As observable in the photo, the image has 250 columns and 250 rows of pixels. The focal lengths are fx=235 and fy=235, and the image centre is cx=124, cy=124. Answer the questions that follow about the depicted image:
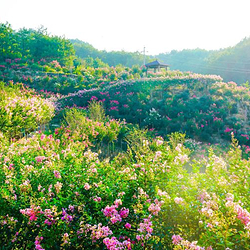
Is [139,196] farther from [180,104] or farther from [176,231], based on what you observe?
[180,104]

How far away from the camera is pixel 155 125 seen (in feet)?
38.1

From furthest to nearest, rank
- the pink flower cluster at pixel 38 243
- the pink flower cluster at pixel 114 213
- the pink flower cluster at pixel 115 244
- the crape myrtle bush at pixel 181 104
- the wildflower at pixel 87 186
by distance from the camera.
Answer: the crape myrtle bush at pixel 181 104
the wildflower at pixel 87 186
the pink flower cluster at pixel 114 213
the pink flower cluster at pixel 38 243
the pink flower cluster at pixel 115 244

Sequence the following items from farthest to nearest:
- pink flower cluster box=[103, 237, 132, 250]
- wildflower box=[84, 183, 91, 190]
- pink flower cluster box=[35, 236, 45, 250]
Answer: wildflower box=[84, 183, 91, 190], pink flower cluster box=[35, 236, 45, 250], pink flower cluster box=[103, 237, 132, 250]

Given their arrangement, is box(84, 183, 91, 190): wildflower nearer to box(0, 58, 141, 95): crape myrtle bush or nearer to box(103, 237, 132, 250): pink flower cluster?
box(103, 237, 132, 250): pink flower cluster

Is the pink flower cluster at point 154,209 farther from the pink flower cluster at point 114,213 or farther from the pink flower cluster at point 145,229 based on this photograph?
the pink flower cluster at point 114,213

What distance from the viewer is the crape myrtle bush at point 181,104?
11266 millimetres

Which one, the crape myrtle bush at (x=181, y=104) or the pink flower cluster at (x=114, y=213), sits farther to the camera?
the crape myrtle bush at (x=181, y=104)

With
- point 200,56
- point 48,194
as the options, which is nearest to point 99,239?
point 48,194

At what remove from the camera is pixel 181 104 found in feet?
42.4

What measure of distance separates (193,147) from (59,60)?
22.2m

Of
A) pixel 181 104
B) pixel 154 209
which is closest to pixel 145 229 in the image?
pixel 154 209

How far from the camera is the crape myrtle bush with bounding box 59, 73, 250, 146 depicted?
11.3m

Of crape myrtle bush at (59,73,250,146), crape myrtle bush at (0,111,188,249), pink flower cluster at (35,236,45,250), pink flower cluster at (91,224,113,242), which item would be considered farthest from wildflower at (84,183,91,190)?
crape myrtle bush at (59,73,250,146)

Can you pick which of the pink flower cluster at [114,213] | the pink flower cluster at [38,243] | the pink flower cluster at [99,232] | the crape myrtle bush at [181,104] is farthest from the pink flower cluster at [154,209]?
the crape myrtle bush at [181,104]
